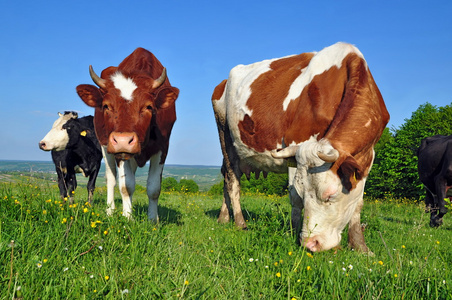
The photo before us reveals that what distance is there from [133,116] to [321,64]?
2.97 metres

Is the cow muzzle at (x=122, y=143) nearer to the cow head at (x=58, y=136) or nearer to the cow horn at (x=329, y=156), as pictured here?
the cow horn at (x=329, y=156)

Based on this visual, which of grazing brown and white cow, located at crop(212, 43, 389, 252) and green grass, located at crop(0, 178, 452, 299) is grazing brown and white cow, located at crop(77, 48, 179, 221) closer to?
green grass, located at crop(0, 178, 452, 299)

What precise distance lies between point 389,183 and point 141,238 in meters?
27.7

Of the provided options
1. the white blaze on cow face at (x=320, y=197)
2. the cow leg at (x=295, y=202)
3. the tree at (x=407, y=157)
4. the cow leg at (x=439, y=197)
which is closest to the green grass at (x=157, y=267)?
the white blaze on cow face at (x=320, y=197)

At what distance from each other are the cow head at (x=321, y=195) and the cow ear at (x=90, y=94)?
9.48 ft

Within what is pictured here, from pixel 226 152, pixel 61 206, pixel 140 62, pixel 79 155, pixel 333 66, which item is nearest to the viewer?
pixel 61 206

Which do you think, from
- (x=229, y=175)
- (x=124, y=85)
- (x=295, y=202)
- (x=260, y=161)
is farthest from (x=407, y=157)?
(x=124, y=85)

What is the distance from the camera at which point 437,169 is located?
11.6m

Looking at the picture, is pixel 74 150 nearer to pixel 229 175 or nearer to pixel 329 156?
pixel 229 175

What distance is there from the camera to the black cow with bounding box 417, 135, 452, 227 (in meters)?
10.6

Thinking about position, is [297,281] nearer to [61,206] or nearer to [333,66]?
[61,206]

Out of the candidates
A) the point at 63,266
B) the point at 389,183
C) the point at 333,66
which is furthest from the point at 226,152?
A: the point at 389,183

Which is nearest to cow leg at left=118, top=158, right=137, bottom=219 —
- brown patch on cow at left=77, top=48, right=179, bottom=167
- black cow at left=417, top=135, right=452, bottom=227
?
brown patch on cow at left=77, top=48, right=179, bottom=167

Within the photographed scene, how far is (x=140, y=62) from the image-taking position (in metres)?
6.90
